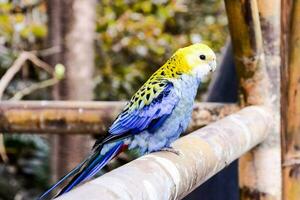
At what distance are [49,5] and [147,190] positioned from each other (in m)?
1.03

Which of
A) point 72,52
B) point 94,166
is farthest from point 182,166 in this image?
point 72,52

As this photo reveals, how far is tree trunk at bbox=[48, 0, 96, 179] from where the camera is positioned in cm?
139

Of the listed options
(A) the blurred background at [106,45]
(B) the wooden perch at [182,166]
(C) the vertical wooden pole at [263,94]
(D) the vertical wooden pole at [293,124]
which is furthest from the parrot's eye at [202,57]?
(A) the blurred background at [106,45]

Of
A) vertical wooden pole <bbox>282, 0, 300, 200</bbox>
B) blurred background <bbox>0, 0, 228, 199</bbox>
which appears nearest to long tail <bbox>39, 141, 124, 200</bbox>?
vertical wooden pole <bbox>282, 0, 300, 200</bbox>

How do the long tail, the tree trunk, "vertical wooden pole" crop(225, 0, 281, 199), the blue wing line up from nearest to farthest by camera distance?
1. the long tail
2. the blue wing
3. "vertical wooden pole" crop(225, 0, 281, 199)
4. the tree trunk

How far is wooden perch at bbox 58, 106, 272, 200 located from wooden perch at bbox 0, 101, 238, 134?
14cm

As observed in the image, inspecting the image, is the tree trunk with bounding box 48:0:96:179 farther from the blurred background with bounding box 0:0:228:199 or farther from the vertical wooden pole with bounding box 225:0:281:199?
the blurred background with bounding box 0:0:228:199

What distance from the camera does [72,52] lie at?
4.59 ft

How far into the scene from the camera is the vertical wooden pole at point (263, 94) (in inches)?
48.8

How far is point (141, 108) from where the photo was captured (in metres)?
0.91

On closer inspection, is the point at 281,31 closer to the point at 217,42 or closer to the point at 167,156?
the point at 167,156

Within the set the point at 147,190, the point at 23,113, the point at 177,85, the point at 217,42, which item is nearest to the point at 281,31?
the point at 177,85

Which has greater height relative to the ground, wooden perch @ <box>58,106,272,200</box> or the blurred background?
wooden perch @ <box>58,106,272,200</box>

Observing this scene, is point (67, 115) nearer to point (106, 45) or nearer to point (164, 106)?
point (164, 106)
